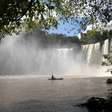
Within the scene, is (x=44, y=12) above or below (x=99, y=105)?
above

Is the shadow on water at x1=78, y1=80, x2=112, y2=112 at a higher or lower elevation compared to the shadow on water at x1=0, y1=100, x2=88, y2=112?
higher

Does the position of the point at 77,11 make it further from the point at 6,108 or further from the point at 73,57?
the point at 73,57

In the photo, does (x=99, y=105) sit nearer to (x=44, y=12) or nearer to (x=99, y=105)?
(x=99, y=105)

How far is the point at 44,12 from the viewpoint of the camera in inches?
1046

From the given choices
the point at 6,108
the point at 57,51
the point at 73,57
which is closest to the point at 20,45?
the point at 57,51

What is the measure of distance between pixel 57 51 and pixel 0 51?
20113mm

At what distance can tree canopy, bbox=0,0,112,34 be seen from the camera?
878 inches

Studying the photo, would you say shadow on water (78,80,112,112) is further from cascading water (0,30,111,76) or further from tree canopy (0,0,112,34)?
cascading water (0,30,111,76)

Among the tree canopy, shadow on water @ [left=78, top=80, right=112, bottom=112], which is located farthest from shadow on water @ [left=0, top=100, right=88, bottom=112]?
the tree canopy

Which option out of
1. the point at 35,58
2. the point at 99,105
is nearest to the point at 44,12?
the point at 99,105

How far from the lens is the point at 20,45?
5300 inches

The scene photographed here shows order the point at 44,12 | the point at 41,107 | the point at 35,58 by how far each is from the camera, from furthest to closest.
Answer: the point at 35,58, the point at 41,107, the point at 44,12

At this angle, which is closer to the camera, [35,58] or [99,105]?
[99,105]

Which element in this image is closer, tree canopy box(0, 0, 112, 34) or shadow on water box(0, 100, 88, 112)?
tree canopy box(0, 0, 112, 34)
